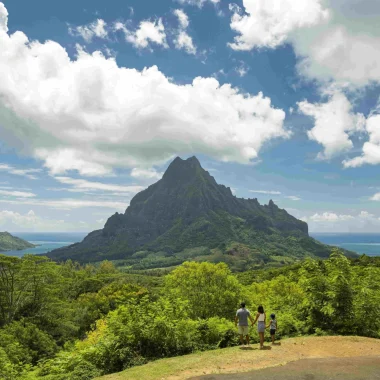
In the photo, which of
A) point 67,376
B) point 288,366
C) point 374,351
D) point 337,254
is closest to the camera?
point 288,366

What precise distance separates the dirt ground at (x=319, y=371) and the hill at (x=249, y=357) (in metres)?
0.46

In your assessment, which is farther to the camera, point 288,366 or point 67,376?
point 67,376

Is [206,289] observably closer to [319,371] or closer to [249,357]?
[249,357]

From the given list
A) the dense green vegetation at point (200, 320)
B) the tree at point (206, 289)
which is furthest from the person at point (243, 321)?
the tree at point (206, 289)

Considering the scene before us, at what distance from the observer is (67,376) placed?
15859mm

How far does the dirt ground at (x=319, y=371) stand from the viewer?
42.9 feet

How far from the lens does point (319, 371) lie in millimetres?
13625

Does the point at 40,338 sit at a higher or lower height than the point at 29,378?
lower

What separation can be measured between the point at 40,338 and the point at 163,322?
114 feet

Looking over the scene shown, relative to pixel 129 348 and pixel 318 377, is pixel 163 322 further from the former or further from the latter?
pixel 318 377

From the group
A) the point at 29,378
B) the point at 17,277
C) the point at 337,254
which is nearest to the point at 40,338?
the point at 17,277

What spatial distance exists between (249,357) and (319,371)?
141 inches

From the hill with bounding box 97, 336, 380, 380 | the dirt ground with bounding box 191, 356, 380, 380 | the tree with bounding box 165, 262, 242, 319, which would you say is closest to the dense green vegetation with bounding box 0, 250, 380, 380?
the tree with bounding box 165, 262, 242, 319

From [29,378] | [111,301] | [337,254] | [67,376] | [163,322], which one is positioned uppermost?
[337,254]
